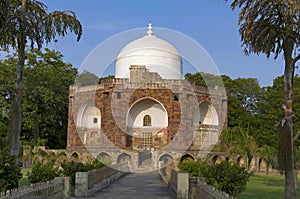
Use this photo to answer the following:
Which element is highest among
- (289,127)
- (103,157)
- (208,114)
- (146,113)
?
(208,114)

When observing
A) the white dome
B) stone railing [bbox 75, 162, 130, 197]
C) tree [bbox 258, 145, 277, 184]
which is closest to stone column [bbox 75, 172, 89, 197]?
stone railing [bbox 75, 162, 130, 197]

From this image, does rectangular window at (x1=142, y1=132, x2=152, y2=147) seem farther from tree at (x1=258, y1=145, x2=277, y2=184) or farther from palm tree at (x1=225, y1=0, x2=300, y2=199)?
palm tree at (x1=225, y1=0, x2=300, y2=199)

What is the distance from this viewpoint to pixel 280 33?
9.46 meters

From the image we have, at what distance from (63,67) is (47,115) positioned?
17.6 feet

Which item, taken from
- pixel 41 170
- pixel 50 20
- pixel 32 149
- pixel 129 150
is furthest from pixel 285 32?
pixel 32 149

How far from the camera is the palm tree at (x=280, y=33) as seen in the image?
350 inches

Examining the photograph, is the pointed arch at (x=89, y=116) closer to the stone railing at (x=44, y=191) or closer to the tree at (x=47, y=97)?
the tree at (x=47, y=97)

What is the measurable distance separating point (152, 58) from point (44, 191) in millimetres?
28944

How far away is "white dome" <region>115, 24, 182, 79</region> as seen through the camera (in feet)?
118

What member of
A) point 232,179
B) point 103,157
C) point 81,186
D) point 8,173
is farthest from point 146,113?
point 8,173

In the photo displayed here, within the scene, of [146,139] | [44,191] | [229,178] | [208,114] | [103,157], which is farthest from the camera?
[208,114]

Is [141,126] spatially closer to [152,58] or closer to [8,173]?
[152,58]

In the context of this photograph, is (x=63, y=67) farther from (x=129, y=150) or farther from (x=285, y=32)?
(x=285, y=32)

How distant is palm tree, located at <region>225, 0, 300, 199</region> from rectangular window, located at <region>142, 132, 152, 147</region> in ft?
72.7
